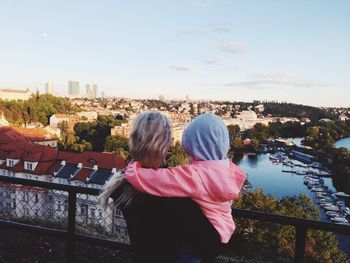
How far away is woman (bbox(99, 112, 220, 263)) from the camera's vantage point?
1323mm

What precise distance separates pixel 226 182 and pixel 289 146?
73.5 m

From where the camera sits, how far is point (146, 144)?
1.36m

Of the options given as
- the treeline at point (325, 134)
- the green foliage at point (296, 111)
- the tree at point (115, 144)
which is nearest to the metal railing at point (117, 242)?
the tree at point (115, 144)

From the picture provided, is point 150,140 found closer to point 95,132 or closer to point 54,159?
point 54,159

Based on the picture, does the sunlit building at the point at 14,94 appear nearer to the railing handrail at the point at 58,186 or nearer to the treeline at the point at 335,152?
the treeline at the point at 335,152

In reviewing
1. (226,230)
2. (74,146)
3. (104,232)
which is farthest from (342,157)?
(226,230)

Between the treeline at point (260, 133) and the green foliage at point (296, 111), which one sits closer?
the treeline at point (260, 133)

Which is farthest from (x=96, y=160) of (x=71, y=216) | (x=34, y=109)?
(x=34, y=109)

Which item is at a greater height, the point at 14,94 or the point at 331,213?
the point at 14,94

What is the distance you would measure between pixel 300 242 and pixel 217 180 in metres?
0.87

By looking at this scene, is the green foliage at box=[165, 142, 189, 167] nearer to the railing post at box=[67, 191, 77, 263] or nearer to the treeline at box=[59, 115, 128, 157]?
the railing post at box=[67, 191, 77, 263]

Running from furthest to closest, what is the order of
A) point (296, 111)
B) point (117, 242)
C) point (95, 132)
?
point (296, 111), point (95, 132), point (117, 242)

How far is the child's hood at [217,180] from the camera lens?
4.41 feet

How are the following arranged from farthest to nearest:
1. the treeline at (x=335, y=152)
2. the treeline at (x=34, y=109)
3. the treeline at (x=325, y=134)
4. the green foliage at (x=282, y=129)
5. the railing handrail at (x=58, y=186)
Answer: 1. the green foliage at (x=282, y=129)
2. the treeline at (x=325, y=134)
3. the treeline at (x=34, y=109)
4. the treeline at (x=335, y=152)
5. the railing handrail at (x=58, y=186)
